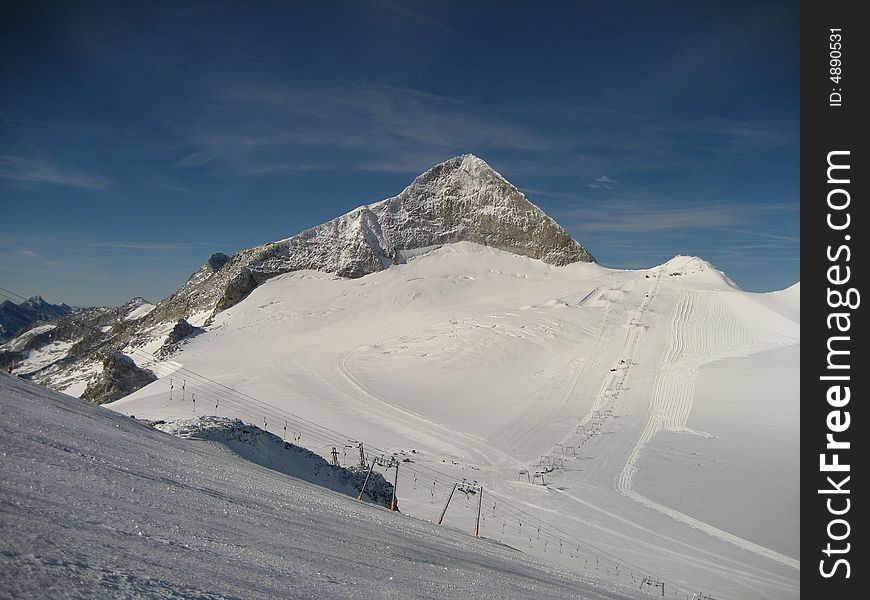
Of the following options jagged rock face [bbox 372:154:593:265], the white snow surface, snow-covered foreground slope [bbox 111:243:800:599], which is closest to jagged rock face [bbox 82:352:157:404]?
snow-covered foreground slope [bbox 111:243:800:599]

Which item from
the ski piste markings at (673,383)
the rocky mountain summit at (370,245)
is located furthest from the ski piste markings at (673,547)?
the rocky mountain summit at (370,245)

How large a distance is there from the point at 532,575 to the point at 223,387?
1129 inches

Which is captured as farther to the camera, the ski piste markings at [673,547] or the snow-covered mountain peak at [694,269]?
the snow-covered mountain peak at [694,269]

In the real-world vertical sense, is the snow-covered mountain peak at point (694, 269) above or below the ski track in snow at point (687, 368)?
above

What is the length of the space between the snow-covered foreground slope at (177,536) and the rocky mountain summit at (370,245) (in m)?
46.8

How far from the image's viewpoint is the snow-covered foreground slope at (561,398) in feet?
49.7

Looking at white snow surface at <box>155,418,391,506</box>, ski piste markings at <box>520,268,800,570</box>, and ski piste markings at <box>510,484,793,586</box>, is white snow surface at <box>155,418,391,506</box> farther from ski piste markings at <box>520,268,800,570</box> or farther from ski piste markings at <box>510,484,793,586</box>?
ski piste markings at <box>520,268,800,570</box>

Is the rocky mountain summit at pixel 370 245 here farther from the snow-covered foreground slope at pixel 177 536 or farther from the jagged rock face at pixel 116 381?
the snow-covered foreground slope at pixel 177 536

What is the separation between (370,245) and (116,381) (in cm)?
3724

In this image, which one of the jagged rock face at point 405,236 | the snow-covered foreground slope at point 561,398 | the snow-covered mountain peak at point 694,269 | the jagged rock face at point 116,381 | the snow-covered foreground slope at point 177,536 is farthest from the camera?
the jagged rock face at point 405,236

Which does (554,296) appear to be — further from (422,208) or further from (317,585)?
(317,585)

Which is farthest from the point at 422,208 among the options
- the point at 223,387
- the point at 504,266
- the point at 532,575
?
the point at 532,575

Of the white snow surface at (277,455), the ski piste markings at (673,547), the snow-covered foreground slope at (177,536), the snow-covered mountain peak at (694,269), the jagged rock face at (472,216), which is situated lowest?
the ski piste markings at (673,547)

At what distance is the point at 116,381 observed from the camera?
29.9 meters
